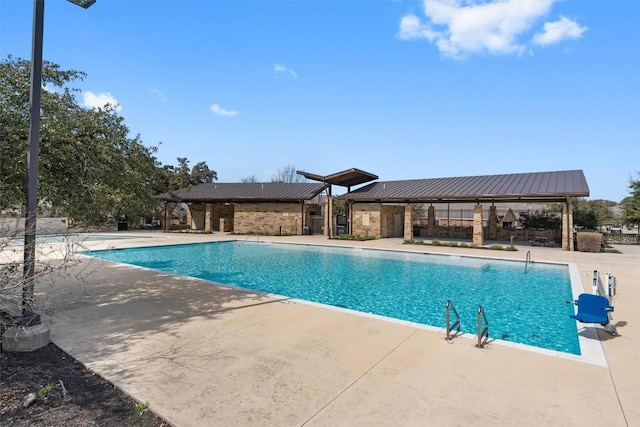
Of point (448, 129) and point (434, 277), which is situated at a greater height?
point (448, 129)

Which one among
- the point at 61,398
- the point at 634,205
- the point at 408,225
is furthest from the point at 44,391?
the point at 634,205

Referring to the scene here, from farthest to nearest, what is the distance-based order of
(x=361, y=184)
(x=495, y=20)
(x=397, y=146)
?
(x=361, y=184) < (x=397, y=146) < (x=495, y=20)

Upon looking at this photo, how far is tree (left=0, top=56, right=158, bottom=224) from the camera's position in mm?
5703

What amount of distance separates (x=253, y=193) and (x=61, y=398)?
2741cm

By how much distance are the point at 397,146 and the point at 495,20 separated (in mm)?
15661

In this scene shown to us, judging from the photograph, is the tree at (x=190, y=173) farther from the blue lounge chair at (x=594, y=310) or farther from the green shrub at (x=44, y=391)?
the blue lounge chair at (x=594, y=310)

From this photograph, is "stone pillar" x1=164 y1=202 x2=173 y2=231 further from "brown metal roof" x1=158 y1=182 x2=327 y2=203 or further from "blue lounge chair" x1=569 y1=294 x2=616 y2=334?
"blue lounge chair" x1=569 y1=294 x2=616 y2=334

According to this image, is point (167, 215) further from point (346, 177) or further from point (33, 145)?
point (33, 145)

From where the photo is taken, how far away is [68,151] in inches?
237

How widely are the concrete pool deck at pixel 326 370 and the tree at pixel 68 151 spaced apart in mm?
2267

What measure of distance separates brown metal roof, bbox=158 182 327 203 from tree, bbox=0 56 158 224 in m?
20.6

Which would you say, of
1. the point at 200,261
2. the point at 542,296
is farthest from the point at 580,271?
the point at 200,261

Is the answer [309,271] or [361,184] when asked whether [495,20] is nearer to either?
[309,271]

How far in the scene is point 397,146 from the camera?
25406 millimetres
